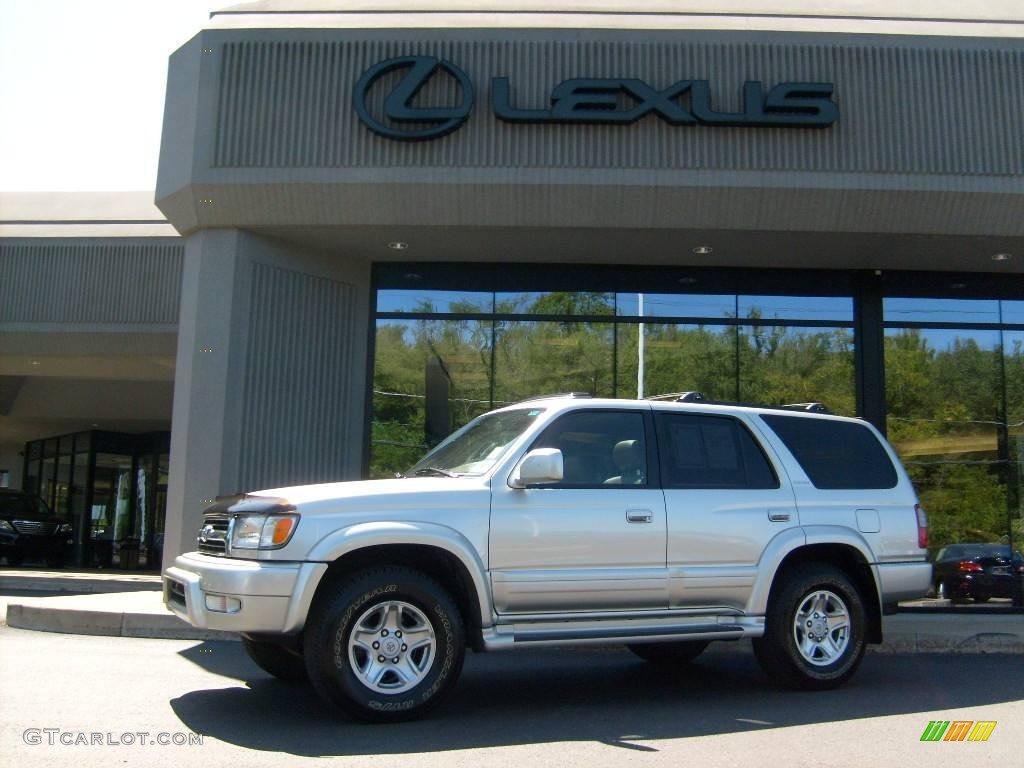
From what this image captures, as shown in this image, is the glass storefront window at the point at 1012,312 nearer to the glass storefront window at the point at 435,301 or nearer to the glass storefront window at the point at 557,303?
the glass storefront window at the point at 557,303

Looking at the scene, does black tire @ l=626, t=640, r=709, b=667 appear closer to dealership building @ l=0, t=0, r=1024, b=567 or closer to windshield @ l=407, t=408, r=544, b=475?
windshield @ l=407, t=408, r=544, b=475

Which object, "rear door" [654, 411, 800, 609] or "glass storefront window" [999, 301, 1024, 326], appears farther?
"glass storefront window" [999, 301, 1024, 326]

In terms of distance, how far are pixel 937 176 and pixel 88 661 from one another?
10224 millimetres

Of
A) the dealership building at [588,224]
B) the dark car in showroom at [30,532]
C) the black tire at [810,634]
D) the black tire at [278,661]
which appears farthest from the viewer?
the dark car in showroom at [30,532]

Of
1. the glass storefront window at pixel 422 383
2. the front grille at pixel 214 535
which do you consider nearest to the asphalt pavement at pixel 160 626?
the front grille at pixel 214 535

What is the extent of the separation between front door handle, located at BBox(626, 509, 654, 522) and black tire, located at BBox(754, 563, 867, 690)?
1.20m

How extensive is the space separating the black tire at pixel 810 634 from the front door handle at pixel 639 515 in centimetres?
120

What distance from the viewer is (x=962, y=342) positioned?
45.2ft

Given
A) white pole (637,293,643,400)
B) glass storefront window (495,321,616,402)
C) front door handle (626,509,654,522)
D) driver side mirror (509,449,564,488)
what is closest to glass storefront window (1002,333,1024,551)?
white pole (637,293,643,400)

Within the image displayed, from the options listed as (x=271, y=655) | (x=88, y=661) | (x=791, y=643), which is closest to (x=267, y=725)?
(x=271, y=655)

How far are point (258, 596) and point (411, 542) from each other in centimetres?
89

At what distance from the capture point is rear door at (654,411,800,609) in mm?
6512

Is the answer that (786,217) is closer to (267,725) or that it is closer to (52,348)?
(267,725)
